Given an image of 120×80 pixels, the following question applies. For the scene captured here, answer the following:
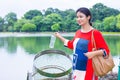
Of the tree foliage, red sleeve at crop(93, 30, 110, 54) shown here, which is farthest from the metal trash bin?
the tree foliage

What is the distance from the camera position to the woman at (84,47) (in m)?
1.67

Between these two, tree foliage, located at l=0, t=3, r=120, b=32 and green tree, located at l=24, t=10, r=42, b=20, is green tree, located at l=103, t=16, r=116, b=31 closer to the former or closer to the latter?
tree foliage, located at l=0, t=3, r=120, b=32

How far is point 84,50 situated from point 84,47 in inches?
0.6

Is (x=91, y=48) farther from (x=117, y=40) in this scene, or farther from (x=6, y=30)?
(x=117, y=40)

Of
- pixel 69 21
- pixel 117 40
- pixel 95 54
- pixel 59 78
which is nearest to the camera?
pixel 95 54

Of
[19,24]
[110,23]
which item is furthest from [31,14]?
[110,23]

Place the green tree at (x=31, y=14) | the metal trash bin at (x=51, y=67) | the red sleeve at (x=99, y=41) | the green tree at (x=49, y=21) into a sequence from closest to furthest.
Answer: the red sleeve at (x=99, y=41)
the metal trash bin at (x=51, y=67)
the green tree at (x=49, y=21)
the green tree at (x=31, y=14)

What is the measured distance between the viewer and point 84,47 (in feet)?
5.53

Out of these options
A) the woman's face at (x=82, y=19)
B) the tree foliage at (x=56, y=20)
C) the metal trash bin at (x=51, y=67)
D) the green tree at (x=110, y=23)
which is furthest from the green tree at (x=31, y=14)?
the woman's face at (x=82, y=19)

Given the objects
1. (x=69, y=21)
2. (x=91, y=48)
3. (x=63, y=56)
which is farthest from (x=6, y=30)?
(x=91, y=48)

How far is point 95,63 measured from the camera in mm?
1652

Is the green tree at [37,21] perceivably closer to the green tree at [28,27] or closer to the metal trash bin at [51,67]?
the green tree at [28,27]

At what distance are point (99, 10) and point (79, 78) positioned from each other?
446 inches

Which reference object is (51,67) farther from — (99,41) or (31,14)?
(31,14)
